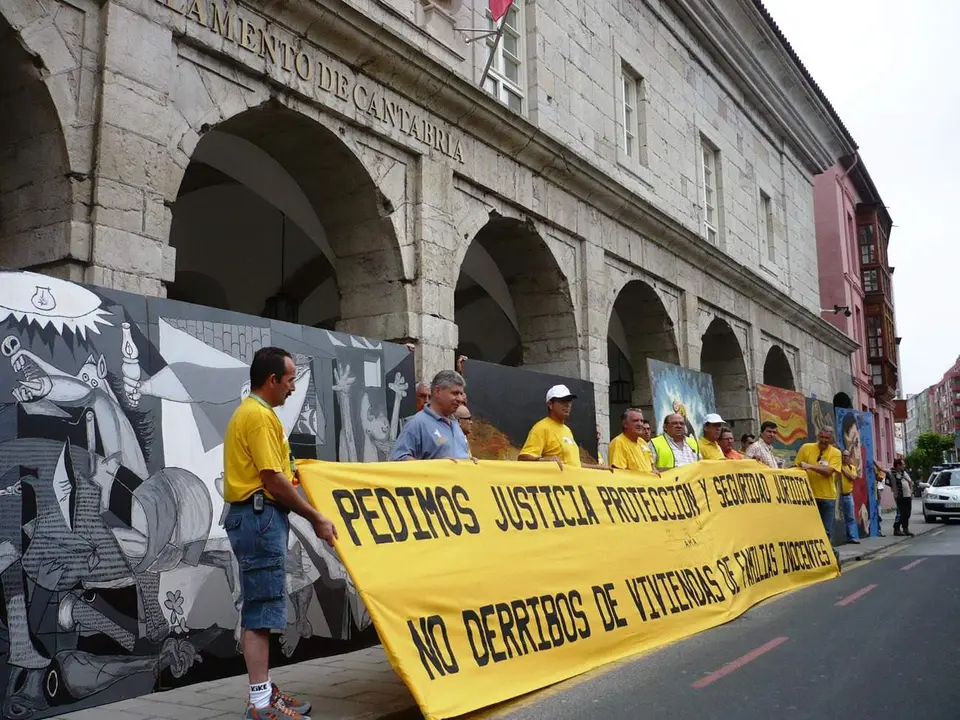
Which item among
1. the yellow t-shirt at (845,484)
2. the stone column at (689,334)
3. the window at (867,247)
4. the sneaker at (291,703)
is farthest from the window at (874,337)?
the sneaker at (291,703)

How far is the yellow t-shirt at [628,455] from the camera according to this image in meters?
8.15

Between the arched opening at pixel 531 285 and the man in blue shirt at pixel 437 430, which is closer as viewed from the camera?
the man in blue shirt at pixel 437 430

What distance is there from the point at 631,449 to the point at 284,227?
22.6 ft

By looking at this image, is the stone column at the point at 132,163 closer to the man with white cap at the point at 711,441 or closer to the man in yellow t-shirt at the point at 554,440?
the man in yellow t-shirt at the point at 554,440

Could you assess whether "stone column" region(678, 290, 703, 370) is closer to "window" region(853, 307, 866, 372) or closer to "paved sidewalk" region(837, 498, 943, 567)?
"paved sidewalk" region(837, 498, 943, 567)

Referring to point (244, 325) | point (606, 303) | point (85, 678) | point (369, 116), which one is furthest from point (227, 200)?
point (85, 678)

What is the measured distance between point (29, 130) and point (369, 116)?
3.52 meters

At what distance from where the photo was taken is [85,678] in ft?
16.1

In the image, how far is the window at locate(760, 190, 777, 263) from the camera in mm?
22359

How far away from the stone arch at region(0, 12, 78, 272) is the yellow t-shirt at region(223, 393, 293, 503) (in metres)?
2.77

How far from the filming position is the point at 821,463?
41.7ft

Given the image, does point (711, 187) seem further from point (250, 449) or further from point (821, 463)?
point (250, 449)

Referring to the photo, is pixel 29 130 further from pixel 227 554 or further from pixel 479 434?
pixel 479 434

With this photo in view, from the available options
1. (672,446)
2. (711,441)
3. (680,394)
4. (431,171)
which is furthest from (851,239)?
(431,171)
